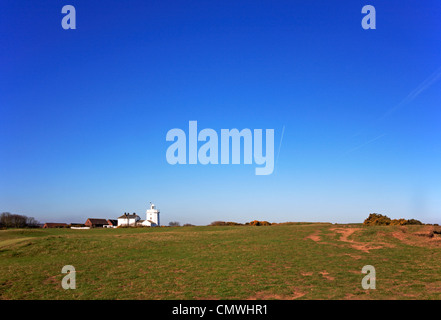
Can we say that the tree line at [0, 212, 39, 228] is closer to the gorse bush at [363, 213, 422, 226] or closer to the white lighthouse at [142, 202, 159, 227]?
the white lighthouse at [142, 202, 159, 227]

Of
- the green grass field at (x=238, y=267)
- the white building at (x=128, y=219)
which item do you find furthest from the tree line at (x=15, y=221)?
the green grass field at (x=238, y=267)

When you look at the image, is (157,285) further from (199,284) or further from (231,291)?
(231,291)

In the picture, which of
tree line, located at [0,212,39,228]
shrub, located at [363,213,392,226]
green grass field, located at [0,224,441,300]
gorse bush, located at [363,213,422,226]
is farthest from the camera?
tree line, located at [0,212,39,228]

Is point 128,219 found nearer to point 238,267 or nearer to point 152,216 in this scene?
point 152,216

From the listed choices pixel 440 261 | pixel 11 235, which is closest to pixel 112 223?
pixel 11 235

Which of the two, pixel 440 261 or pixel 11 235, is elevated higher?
pixel 440 261

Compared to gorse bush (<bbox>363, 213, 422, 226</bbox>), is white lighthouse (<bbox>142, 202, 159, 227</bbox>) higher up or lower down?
lower down

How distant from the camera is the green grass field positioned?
18234 mm

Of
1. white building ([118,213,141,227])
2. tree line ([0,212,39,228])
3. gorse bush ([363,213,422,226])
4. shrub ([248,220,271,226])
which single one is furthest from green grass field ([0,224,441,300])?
white building ([118,213,141,227])

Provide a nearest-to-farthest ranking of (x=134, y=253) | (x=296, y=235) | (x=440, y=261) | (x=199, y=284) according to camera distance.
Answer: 1. (x=199, y=284)
2. (x=440, y=261)
3. (x=134, y=253)
4. (x=296, y=235)

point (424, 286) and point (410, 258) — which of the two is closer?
point (424, 286)

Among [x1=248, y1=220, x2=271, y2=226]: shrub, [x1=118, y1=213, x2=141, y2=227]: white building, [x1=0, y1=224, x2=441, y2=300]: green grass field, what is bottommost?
[x1=118, y1=213, x2=141, y2=227]: white building
